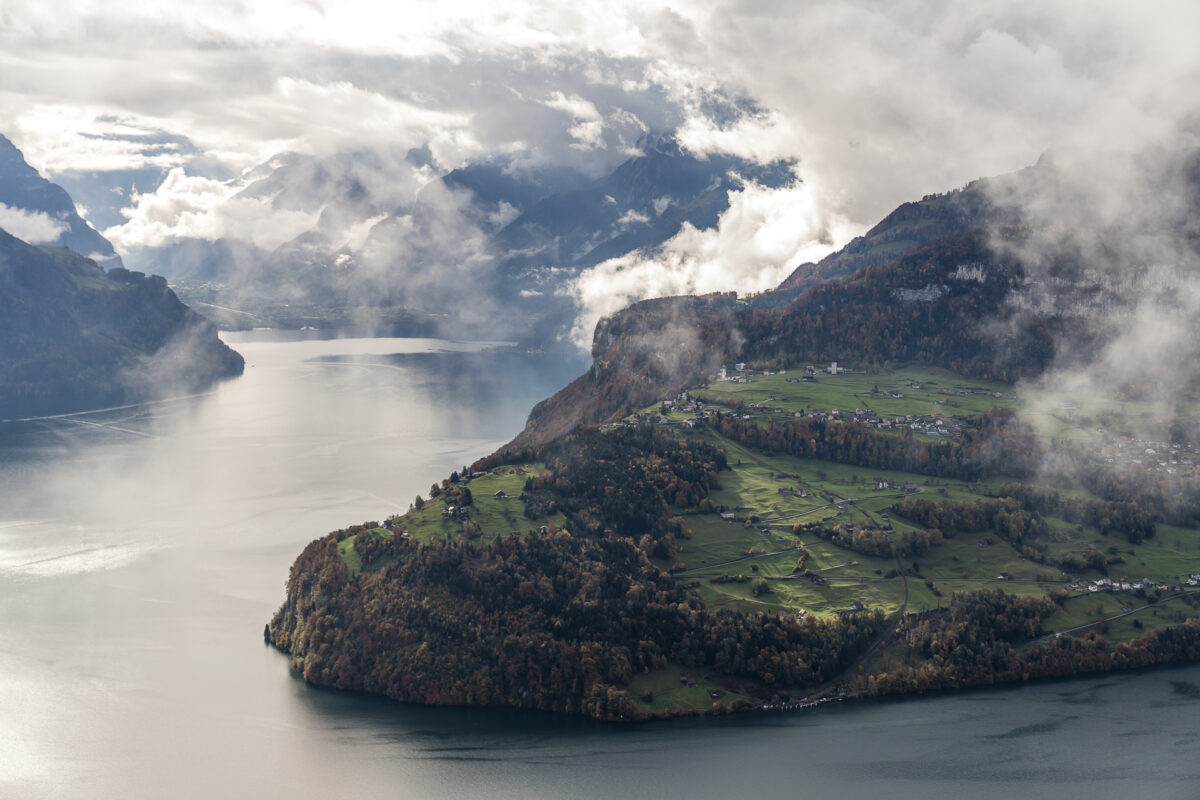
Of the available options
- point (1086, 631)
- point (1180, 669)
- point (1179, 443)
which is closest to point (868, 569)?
point (1086, 631)

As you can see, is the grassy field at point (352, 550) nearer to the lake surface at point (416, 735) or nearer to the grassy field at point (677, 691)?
the lake surface at point (416, 735)

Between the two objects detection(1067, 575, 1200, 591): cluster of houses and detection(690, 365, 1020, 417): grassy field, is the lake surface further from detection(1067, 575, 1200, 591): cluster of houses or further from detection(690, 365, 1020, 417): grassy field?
detection(690, 365, 1020, 417): grassy field

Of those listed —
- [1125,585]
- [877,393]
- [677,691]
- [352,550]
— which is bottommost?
[677,691]

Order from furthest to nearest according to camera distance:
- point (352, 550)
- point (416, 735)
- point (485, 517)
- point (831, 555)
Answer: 1. point (831, 555)
2. point (485, 517)
3. point (352, 550)
4. point (416, 735)

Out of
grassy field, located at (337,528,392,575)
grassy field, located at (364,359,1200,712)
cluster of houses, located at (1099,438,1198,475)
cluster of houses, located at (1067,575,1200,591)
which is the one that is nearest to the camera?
grassy field, located at (364,359,1200,712)

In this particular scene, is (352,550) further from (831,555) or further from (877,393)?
(877,393)

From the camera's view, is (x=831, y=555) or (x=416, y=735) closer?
(x=416, y=735)

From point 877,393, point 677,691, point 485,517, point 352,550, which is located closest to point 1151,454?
point 877,393

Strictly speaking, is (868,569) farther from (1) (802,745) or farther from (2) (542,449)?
(2) (542,449)

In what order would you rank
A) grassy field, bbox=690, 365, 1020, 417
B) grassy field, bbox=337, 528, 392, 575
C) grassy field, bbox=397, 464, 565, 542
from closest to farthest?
1. grassy field, bbox=337, 528, 392, 575
2. grassy field, bbox=397, 464, 565, 542
3. grassy field, bbox=690, 365, 1020, 417

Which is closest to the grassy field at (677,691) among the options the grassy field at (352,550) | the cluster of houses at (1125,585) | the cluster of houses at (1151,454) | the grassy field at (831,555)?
the grassy field at (831,555)

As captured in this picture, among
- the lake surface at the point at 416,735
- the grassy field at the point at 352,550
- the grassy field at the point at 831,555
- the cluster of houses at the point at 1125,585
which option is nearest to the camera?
the lake surface at the point at 416,735

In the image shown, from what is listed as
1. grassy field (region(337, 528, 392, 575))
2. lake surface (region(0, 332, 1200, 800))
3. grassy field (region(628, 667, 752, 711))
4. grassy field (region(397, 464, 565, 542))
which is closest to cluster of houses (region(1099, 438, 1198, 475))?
lake surface (region(0, 332, 1200, 800))
